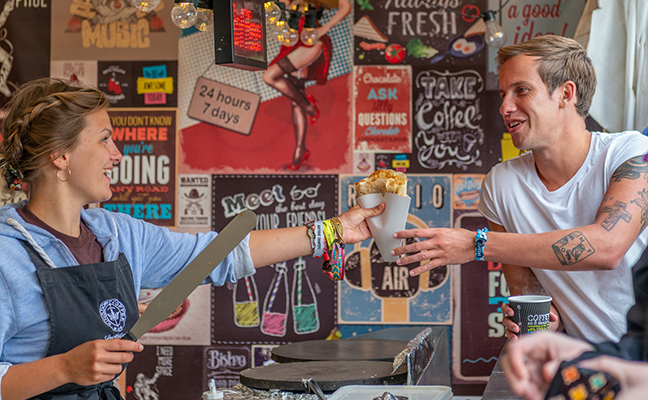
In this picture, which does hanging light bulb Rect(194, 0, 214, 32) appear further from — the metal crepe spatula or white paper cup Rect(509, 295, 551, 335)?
white paper cup Rect(509, 295, 551, 335)

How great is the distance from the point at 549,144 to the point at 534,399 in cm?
154

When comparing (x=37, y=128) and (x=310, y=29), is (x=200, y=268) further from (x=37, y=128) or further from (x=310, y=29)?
(x=310, y=29)

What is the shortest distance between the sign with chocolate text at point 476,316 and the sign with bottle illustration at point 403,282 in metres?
0.09

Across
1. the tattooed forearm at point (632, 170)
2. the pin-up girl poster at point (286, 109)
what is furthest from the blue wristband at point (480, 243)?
the pin-up girl poster at point (286, 109)

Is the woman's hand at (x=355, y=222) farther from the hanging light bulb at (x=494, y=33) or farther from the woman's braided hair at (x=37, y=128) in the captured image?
the hanging light bulb at (x=494, y=33)

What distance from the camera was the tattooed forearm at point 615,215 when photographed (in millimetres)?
1596

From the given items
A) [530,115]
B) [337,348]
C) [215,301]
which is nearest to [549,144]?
[530,115]

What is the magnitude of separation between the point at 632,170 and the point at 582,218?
0.72 ft

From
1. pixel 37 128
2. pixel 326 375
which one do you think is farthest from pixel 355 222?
pixel 37 128

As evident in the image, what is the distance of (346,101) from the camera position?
361 cm

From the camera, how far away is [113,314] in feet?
5.03

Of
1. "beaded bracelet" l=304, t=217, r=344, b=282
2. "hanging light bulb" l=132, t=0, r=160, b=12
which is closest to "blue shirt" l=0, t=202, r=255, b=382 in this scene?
"beaded bracelet" l=304, t=217, r=344, b=282

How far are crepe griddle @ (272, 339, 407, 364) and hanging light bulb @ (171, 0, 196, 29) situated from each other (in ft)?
4.58

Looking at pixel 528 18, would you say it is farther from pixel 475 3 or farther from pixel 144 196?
pixel 144 196
